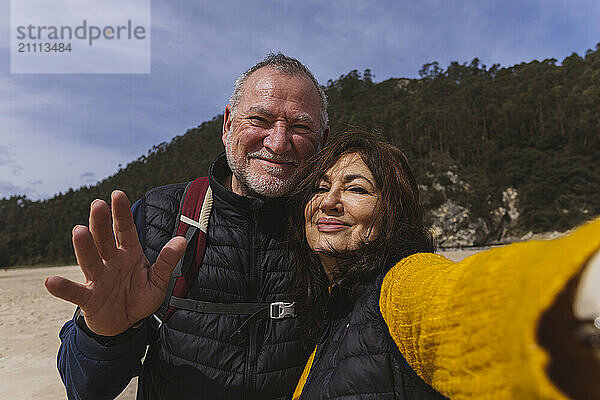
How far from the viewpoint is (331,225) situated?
5.66ft

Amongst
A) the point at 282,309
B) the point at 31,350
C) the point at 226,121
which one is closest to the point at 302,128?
the point at 226,121

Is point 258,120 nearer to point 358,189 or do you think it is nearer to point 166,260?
point 358,189

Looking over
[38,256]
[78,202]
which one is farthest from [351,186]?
[78,202]

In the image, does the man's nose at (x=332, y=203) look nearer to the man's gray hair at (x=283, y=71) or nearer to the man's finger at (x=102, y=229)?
the man's gray hair at (x=283, y=71)

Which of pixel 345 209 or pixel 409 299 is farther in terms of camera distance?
pixel 345 209

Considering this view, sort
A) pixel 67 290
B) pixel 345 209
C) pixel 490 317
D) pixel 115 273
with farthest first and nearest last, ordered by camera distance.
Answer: pixel 345 209 < pixel 115 273 < pixel 67 290 < pixel 490 317

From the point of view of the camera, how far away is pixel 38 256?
64.5 meters

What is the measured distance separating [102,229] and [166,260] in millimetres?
287

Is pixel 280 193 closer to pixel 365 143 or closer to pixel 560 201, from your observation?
pixel 365 143

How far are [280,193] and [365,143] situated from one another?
592mm

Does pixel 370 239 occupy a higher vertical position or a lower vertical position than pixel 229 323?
higher

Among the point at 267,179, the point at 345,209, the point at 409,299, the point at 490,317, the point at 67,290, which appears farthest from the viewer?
the point at 267,179

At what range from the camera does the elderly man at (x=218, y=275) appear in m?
1.59

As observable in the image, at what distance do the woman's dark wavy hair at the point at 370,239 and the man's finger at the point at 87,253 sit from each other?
0.97m
